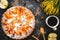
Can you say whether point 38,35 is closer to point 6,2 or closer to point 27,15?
point 27,15

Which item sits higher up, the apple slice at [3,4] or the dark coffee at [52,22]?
the apple slice at [3,4]

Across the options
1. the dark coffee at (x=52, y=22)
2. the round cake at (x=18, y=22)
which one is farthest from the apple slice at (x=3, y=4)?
the dark coffee at (x=52, y=22)

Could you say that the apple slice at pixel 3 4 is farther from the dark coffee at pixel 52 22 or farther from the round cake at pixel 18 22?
the dark coffee at pixel 52 22

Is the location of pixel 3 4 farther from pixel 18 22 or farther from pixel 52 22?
pixel 52 22

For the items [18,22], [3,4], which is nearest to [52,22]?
[18,22]

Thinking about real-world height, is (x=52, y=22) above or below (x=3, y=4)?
below

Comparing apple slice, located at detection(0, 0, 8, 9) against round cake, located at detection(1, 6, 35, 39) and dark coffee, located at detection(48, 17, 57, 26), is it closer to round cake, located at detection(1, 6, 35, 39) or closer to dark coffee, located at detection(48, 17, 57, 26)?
round cake, located at detection(1, 6, 35, 39)

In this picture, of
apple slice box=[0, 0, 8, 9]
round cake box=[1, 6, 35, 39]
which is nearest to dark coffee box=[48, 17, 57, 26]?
round cake box=[1, 6, 35, 39]

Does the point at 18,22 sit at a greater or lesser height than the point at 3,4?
lesser
